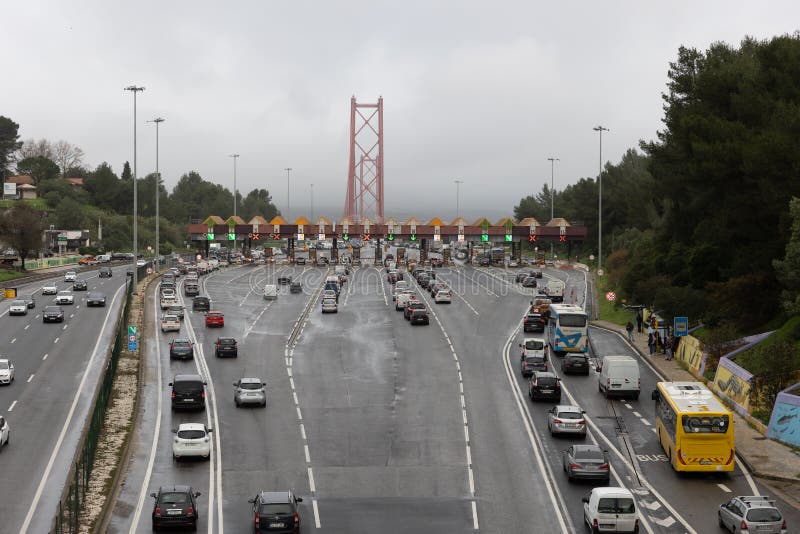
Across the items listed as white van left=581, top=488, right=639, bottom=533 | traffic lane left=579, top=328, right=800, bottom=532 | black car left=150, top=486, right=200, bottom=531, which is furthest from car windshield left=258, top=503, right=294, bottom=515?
traffic lane left=579, top=328, right=800, bottom=532

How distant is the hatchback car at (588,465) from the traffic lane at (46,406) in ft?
55.8

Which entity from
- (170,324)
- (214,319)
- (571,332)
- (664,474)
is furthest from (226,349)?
(664,474)

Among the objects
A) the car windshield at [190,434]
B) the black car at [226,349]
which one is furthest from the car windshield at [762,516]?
the black car at [226,349]

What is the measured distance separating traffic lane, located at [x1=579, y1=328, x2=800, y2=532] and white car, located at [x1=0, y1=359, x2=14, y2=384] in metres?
29.2

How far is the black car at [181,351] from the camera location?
6188 cm

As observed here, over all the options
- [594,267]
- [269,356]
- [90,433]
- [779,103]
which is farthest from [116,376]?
[594,267]

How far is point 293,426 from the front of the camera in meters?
45.2

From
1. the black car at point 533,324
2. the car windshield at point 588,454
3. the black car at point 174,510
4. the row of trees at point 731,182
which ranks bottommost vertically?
the black car at point 174,510

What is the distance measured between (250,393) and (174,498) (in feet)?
61.1

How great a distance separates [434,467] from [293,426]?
8989 millimetres

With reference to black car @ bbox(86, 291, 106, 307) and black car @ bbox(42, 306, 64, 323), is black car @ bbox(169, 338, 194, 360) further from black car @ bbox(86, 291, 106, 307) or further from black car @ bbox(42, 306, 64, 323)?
black car @ bbox(86, 291, 106, 307)

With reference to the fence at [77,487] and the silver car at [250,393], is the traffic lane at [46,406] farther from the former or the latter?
the silver car at [250,393]

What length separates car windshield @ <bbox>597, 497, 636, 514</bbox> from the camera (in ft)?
96.2

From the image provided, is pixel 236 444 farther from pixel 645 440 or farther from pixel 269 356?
pixel 269 356
